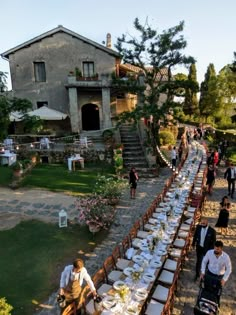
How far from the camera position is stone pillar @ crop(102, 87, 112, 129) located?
2434 cm

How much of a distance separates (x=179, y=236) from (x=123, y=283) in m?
3.52

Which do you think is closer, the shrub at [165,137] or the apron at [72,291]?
the apron at [72,291]

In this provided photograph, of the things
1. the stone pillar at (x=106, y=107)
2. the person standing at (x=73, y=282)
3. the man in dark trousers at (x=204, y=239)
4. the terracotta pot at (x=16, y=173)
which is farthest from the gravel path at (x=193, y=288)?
the stone pillar at (x=106, y=107)

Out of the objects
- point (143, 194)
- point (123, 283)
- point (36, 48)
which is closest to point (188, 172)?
point (143, 194)

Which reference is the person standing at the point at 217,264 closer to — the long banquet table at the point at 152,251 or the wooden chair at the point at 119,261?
the long banquet table at the point at 152,251

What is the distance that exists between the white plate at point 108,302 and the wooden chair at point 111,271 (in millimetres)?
955

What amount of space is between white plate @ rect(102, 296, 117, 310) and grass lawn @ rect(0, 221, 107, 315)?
7.07ft

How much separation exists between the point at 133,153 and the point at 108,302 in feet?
52.0

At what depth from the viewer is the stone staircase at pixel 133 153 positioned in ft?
64.0

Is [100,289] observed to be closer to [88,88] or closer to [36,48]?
[88,88]

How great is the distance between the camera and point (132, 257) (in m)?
7.74

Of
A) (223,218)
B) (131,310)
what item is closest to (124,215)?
(223,218)

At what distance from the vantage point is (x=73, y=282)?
19.4 feet

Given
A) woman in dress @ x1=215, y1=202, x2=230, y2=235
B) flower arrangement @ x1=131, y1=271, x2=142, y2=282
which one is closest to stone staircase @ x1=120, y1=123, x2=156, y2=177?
woman in dress @ x1=215, y1=202, x2=230, y2=235
